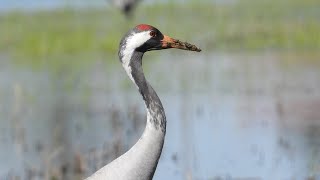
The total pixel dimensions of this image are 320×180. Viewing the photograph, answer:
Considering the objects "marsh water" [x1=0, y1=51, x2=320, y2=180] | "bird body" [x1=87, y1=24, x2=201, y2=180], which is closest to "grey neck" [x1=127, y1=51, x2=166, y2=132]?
"bird body" [x1=87, y1=24, x2=201, y2=180]

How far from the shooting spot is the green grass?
23656 mm

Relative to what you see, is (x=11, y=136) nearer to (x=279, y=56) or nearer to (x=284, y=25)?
(x=279, y=56)

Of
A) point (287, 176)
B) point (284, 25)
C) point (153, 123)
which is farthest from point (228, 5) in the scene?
point (153, 123)

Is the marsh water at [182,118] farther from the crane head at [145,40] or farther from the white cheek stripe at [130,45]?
the white cheek stripe at [130,45]

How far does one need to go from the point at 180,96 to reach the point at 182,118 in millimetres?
2068

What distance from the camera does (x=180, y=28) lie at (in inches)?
1033

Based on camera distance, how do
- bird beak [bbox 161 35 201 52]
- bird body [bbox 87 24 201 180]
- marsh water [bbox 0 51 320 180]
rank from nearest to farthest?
bird body [bbox 87 24 201 180], bird beak [bbox 161 35 201 52], marsh water [bbox 0 51 320 180]

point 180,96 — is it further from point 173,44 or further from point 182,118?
point 173,44

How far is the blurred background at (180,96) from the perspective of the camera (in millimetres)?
11594

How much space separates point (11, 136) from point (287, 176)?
12.2 feet

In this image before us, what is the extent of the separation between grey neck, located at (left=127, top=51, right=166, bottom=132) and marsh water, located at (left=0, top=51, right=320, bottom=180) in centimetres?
225

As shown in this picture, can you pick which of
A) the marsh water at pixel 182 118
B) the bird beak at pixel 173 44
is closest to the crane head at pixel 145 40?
→ the bird beak at pixel 173 44

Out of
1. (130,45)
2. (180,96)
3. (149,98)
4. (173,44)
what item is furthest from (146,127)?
(180,96)

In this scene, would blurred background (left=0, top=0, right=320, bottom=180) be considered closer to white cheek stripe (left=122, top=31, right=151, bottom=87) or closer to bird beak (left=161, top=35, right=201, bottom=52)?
bird beak (left=161, top=35, right=201, bottom=52)
